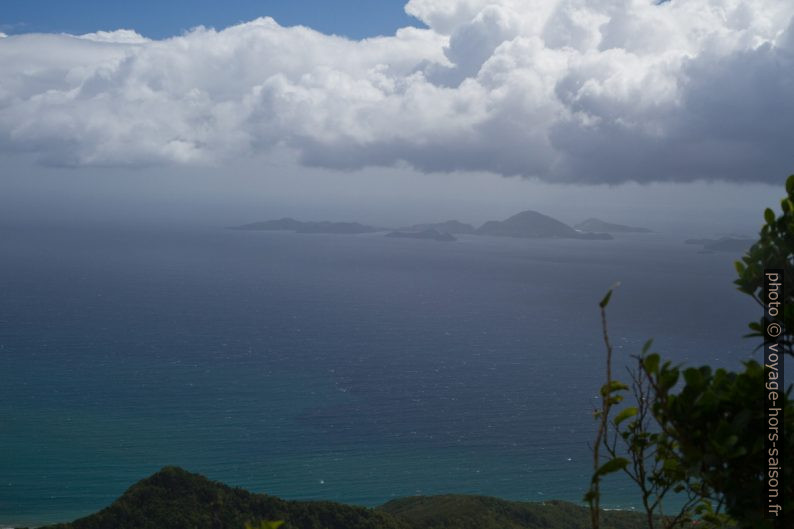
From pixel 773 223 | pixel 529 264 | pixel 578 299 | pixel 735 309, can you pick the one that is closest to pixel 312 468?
pixel 773 223

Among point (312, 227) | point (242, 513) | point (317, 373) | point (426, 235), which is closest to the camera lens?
point (242, 513)

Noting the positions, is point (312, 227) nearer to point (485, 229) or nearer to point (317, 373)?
point (485, 229)

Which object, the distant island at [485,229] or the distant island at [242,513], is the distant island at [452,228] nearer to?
the distant island at [485,229]

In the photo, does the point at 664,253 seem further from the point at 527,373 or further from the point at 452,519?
the point at 452,519

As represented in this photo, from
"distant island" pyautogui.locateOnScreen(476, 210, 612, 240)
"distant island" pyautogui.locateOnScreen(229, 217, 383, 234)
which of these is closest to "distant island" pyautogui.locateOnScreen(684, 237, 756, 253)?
"distant island" pyautogui.locateOnScreen(476, 210, 612, 240)

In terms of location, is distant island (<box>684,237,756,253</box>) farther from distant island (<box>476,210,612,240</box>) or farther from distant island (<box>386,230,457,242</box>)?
distant island (<box>386,230,457,242</box>)

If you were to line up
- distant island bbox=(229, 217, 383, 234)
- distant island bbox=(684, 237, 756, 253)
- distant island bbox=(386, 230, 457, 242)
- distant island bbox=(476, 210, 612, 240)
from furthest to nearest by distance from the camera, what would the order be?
distant island bbox=(229, 217, 383, 234), distant island bbox=(476, 210, 612, 240), distant island bbox=(386, 230, 457, 242), distant island bbox=(684, 237, 756, 253)

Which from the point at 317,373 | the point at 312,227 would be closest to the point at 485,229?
the point at 312,227
